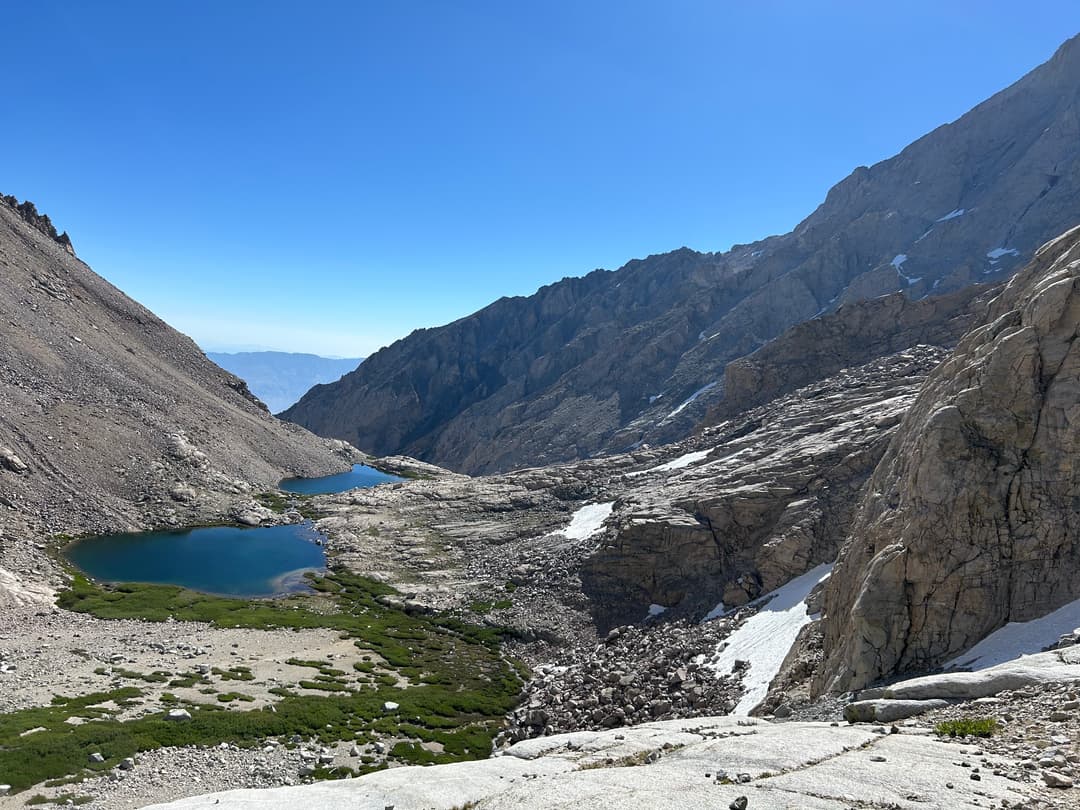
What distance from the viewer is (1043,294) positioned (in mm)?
27062

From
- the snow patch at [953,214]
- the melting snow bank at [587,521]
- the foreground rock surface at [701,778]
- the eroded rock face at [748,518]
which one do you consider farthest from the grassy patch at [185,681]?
the snow patch at [953,214]

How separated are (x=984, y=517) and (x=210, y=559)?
73.7m

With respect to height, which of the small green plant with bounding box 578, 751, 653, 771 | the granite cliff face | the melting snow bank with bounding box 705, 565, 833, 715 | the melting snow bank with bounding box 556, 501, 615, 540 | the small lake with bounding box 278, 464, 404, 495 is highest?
the granite cliff face

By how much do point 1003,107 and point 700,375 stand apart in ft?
412

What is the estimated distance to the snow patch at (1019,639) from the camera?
67.1ft

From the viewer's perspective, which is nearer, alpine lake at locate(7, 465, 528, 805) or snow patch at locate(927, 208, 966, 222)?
alpine lake at locate(7, 465, 528, 805)

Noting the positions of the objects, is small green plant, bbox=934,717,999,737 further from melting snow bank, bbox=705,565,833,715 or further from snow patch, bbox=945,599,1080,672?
melting snow bank, bbox=705,565,833,715

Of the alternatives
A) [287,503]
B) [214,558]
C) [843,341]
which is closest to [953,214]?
[843,341]

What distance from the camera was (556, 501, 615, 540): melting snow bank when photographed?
227 feet

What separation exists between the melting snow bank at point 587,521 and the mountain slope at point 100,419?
49685 millimetres

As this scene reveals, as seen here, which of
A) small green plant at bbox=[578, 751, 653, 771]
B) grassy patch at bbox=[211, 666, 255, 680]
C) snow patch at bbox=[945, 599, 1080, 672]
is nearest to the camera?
small green plant at bbox=[578, 751, 653, 771]

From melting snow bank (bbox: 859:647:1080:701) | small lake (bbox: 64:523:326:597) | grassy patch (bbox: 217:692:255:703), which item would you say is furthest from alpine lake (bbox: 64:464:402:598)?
melting snow bank (bbox: 859:647:1080:701)

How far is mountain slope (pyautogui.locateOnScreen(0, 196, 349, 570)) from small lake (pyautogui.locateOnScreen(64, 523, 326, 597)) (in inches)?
152

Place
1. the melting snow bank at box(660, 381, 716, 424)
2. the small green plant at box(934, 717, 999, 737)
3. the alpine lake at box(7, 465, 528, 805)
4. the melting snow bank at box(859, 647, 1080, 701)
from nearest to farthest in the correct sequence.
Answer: the small green plant at box(934, 717, 999, 737) → the melting snow bank at box(859, 647, 1080, 701) → the alpine lake at box(7, 465, 528, 805) → the melting snow bank at box(660, 381, 716, 424)
